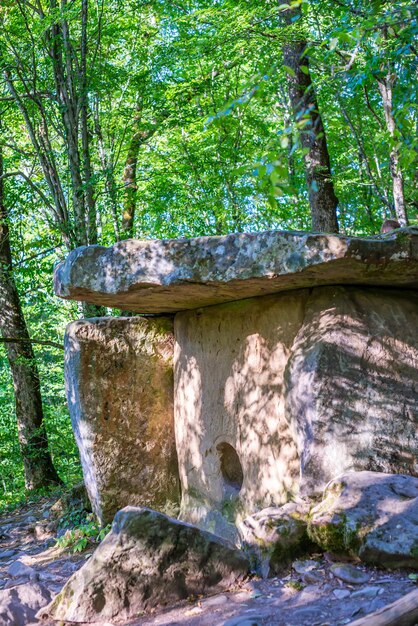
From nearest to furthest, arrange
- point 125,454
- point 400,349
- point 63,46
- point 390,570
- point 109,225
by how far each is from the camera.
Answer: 1. point 390,570
2. point 400,349
3. point 125,454
4. point 63,46
5. point 109,225

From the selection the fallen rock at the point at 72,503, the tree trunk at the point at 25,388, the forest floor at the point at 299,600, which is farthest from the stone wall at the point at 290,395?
the tree trunk at the point at 25,388

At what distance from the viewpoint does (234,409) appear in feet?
21.1

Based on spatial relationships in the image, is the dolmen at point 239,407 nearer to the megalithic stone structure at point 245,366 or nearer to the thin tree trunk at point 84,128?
the megalithic stone structure at point 245,366

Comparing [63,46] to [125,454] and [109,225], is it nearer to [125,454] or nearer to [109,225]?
[109,225]

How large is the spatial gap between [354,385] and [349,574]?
1.68 metres

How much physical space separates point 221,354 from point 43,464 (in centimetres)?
521

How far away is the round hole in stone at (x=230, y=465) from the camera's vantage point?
667cm

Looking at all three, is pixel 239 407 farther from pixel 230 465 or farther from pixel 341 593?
pixel 341 593

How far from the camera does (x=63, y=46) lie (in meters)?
8.88

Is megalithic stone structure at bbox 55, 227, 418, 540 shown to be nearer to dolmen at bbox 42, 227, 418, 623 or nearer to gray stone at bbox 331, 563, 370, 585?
dolmen at bbox 42, 227, 418, 623

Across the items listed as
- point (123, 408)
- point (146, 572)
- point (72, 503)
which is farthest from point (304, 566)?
point (72, 503)

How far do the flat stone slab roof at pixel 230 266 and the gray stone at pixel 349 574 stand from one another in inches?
81.8

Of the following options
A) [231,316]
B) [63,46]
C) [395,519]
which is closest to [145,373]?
[231,316]

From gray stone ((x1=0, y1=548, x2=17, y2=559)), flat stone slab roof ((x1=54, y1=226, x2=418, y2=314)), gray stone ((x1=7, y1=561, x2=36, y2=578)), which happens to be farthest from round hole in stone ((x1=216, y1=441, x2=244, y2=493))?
gray stone ((x1=0, y1=548, x2=17, y2=559))
